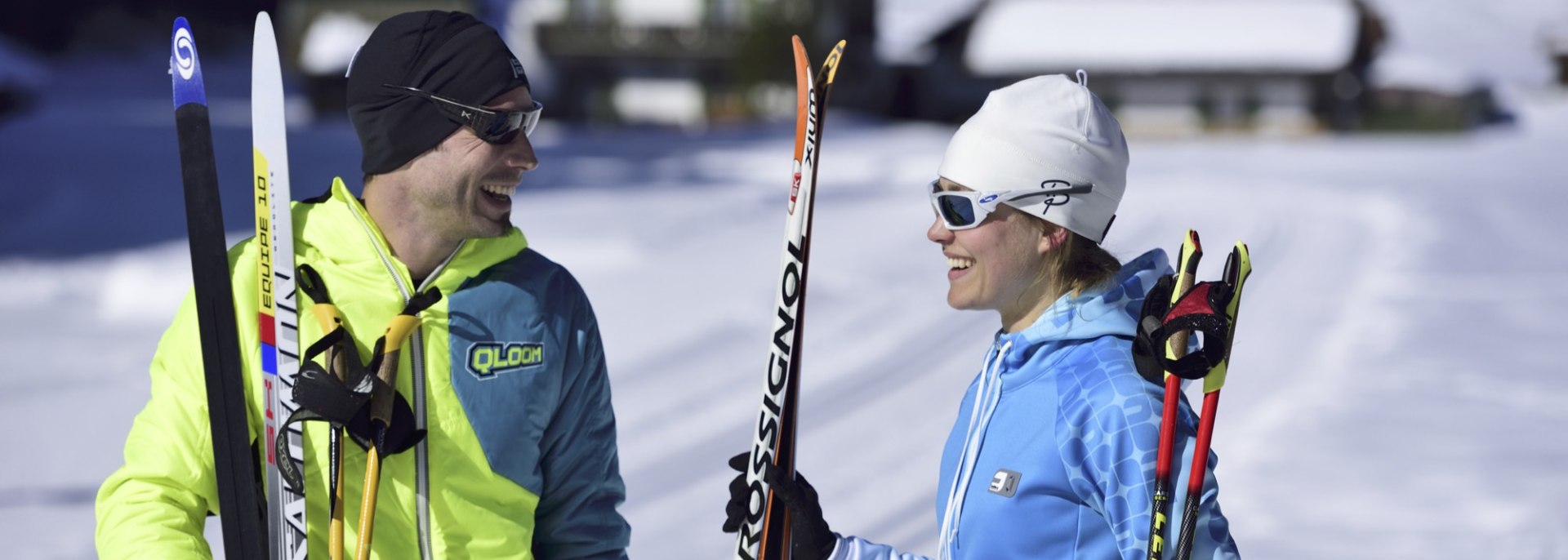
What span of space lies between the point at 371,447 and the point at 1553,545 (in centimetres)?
529

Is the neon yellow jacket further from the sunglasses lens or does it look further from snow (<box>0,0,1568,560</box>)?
snow (<box>0,0,1568,560</box>)

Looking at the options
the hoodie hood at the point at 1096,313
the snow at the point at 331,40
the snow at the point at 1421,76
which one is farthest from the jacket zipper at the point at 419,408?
the snow at the point at 1421,76

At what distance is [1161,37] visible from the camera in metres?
42.8

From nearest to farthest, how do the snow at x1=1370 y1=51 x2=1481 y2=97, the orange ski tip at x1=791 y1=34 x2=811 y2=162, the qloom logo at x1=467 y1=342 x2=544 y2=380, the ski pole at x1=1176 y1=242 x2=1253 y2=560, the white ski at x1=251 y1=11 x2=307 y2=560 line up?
the ski pole at x1=1176 y1=242 x2=1253 y2=560 → the white ski at x1=251 y1=11 x2=307 y2=560 → the qloom logo at x1=467 y1=342 x2=544 y2=380 → the orange ski tip at x1=791 y1=34 x2=811 y2=162 → the snow at x1=1370 y1=51 x2=1481 y2=97

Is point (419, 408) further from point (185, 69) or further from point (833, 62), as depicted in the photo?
point (833, 62)

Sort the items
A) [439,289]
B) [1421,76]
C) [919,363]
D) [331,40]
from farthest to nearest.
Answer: [1421,76], [331,40], [919,363], [439,289]

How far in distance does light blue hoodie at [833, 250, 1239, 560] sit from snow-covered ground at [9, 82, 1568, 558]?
367 centimetres

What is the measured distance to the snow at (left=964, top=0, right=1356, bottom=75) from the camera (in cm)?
4150

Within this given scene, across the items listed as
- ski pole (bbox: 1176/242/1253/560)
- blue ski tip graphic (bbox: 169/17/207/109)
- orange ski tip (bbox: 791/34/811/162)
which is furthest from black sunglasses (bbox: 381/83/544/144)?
ski pole (bbox: 1176/242/1253/560)

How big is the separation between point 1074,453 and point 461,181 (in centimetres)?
115

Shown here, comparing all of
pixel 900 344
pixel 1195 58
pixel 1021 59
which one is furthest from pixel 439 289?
pixel 1021 59

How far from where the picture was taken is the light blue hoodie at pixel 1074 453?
2154mm

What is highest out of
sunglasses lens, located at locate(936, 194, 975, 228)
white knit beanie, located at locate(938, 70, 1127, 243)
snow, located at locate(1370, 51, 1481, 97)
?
snow, located at locate(1370, 51, 1481, 97)

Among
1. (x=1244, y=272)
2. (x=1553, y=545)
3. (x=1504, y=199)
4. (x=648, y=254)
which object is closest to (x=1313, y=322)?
(x=1553, y=545)
